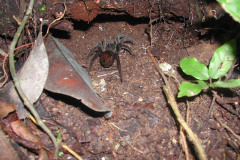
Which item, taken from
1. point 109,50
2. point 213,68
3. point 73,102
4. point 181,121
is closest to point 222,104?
point 213,68

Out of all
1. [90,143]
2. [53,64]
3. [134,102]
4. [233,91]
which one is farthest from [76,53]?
[233,91]

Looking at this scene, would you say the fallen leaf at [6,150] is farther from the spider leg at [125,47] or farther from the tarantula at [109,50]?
the spider leg at [125,47]

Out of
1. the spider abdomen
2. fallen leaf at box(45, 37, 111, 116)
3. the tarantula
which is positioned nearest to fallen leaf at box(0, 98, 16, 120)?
fallen leaf at box(45, 37, 111, 116)

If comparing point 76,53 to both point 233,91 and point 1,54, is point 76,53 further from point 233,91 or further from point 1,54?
point 233,91

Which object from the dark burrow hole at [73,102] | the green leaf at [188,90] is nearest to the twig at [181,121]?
the green leaf at [188,90]

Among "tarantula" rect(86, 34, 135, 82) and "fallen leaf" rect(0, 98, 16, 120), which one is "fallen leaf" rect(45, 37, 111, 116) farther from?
"tarantula" rect(86, 34, 135, 82)

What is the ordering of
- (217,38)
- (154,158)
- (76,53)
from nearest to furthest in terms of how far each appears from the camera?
(154,158) < (217,38) < (76,53)
